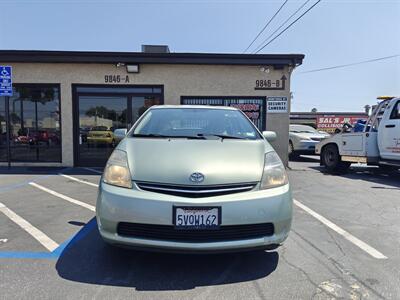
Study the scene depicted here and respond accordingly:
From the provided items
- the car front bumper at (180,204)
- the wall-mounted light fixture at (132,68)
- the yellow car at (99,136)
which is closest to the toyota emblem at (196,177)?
the car front bumper at (180,204)

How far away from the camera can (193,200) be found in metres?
2.68

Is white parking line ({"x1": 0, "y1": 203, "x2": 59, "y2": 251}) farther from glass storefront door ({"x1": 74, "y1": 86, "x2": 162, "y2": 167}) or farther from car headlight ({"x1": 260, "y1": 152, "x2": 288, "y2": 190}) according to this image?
glass storefront door ({"x1": 74, "y1": 86, "x2": 162, "y2": 167})

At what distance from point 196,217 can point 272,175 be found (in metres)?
0.86

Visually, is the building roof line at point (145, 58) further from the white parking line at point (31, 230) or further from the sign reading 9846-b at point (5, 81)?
the white parking line at point (31, 230)

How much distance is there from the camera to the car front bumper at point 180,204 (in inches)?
105

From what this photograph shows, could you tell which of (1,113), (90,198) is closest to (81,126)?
(1,113)

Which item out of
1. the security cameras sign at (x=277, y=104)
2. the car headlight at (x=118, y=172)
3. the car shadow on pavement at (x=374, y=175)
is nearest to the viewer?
the car headlight at (x=118, y=172)

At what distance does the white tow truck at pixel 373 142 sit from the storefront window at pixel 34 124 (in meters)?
8.98

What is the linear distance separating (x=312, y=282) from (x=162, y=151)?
1.86 metres

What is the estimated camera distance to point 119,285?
2752 mm

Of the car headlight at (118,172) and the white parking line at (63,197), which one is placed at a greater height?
the car headlight at (118,172)

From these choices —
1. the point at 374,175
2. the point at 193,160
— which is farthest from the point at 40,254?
the point at 374,175

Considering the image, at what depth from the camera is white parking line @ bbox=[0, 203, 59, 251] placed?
3.65 meters

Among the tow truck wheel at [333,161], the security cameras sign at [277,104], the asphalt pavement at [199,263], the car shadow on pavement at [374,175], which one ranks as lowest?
the asphalt pavement at [199,263]
